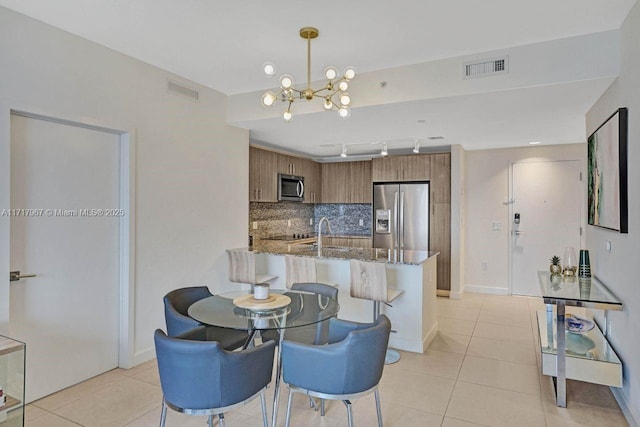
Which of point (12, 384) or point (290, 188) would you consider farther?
point (290, 188)

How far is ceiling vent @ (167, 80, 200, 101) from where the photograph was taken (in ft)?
12.1

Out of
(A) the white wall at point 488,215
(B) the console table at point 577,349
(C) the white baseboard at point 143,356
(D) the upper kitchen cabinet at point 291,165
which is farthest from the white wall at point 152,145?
(A) the white wall at point 488,215

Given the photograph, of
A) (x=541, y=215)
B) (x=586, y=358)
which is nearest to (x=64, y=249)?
(x=586, y=358)

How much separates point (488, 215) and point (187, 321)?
17.4 ft

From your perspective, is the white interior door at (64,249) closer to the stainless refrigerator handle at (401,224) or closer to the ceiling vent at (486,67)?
the ceiling vent at (486,67)

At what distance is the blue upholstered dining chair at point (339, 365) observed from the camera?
1976 millimetres

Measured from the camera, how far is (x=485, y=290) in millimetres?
6305

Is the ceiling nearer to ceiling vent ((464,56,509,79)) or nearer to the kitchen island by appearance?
ceiling vent ((464,56,509,79))

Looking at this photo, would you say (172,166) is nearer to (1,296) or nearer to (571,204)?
(1,296)

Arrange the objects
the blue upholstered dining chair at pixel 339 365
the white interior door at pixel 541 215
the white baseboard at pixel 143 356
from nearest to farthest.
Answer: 1. the blue upholstered dining chair at pixel 339 365
2. the white baseboard at pixel 143 356
3. the white interior door at pixel 541 215

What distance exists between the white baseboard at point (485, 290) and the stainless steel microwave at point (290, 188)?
322cm

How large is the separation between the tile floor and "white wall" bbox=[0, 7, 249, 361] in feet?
2.08

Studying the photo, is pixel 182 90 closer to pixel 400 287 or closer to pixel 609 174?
pixel 400 287

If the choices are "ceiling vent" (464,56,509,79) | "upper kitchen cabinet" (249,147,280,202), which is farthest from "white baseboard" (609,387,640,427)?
"upper kitchen cabinet" (249,147,280,202)
